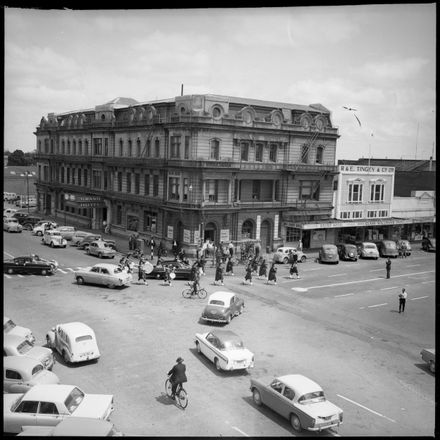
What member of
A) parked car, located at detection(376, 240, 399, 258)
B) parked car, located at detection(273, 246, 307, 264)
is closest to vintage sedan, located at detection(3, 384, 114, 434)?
parked car, located at detection(273, 246, 307, 264)

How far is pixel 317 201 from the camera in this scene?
55.7 meters

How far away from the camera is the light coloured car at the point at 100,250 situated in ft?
146

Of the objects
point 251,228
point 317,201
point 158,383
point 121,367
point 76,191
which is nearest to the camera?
point 158,383

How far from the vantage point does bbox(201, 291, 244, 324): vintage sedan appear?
26.1m

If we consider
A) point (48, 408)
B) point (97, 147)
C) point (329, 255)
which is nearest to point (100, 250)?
point (329, 255)

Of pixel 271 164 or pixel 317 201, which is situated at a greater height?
pixel 271 164

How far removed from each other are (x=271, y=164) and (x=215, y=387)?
3463 centimetres

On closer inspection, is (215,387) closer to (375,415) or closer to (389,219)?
(375,415)

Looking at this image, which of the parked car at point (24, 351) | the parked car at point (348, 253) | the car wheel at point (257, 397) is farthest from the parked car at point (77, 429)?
the parked car at point (348, 253)

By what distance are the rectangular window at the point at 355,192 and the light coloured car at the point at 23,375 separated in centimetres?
4637

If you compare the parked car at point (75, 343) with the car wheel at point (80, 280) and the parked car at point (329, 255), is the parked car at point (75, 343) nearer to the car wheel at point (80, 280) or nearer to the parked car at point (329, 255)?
the car wheel at point (80, 280)

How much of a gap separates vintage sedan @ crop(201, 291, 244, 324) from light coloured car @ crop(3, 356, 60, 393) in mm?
9550

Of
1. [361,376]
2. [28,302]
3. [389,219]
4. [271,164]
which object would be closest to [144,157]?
[271,164]

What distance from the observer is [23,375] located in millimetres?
17781
